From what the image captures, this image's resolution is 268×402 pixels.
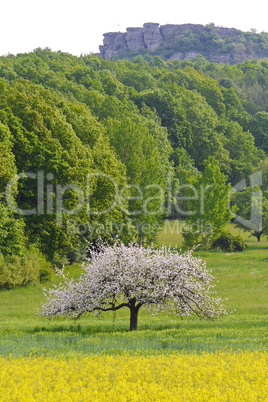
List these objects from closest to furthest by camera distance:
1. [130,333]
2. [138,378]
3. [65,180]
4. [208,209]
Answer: [138,378], [130,333], [65,180], [208,209]

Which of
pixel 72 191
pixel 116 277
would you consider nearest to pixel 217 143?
pixel 72 191

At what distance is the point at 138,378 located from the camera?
14.2 m

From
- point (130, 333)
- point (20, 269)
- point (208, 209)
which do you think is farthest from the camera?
point (208, 209)

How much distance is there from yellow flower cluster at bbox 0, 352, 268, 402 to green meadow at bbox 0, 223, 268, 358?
2.03 metres

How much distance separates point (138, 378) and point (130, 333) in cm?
1071

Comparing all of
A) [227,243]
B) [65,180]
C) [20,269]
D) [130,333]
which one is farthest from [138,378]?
[227,243]

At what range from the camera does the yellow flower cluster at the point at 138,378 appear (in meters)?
12.4

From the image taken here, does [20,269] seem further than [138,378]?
Yes

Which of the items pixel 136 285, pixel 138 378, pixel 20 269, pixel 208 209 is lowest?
pixel 20 269

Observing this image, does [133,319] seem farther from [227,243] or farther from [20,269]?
[227,243]

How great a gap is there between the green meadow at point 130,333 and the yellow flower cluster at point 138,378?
2.03 metres

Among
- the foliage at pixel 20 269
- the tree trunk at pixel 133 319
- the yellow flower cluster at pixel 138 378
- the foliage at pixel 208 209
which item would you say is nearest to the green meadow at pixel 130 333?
the tree trunk at pixel 133 319

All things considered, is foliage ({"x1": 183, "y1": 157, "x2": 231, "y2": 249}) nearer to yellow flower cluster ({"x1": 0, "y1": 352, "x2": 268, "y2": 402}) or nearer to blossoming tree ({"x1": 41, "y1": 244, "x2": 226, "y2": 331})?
blossoming tree ({"x1": 41, "y1": 244, "x2": 226, "y2": 331})

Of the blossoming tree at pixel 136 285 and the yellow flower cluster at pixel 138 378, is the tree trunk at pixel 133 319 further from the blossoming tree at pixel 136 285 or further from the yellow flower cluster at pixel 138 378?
the yellow flower cluster at pixel 138 378
